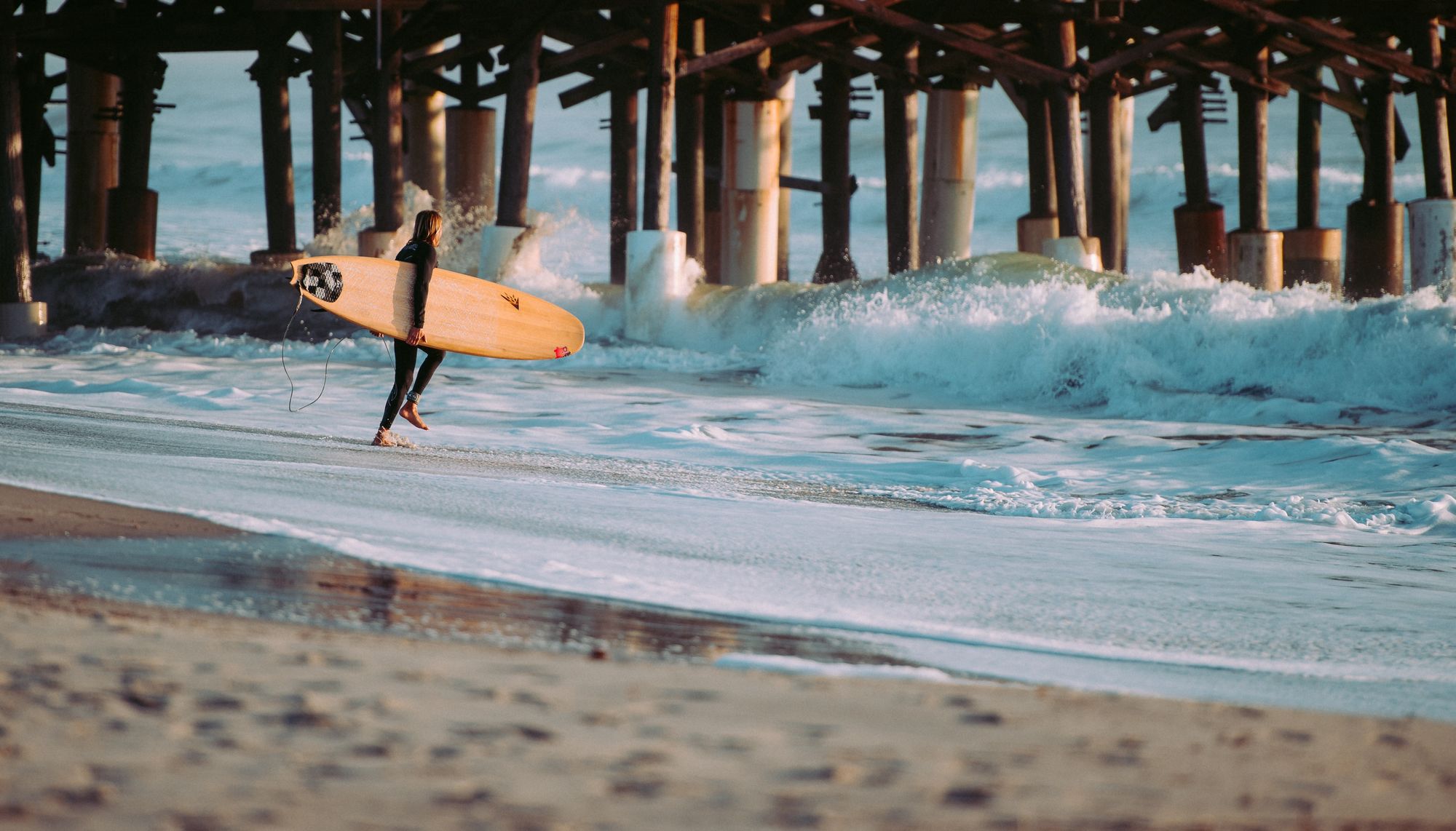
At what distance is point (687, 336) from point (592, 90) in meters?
4.75

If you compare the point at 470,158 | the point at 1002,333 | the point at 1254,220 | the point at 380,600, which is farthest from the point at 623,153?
the point at 380,600

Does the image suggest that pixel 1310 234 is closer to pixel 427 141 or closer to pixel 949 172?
pixel 949 172

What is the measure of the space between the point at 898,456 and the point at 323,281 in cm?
308

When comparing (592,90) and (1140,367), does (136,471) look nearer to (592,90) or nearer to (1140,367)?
(1140,367)

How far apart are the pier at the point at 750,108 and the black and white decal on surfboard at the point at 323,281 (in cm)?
457

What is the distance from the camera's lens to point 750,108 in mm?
14578

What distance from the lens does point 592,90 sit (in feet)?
53.4

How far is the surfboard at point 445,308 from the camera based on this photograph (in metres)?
7.35

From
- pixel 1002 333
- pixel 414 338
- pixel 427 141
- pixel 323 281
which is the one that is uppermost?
pixel 427 141

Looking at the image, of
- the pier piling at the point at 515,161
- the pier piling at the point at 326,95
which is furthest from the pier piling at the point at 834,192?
the pier piling at the point at 326,95

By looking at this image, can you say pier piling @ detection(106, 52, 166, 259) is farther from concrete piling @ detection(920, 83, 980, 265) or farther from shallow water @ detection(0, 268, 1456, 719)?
concrete piling @ detection(920, 83, 980, 265)

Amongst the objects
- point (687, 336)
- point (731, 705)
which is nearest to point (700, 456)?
point (731, 705)

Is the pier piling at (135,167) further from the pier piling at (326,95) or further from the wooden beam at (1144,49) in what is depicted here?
the wooden beam at (1144,49)

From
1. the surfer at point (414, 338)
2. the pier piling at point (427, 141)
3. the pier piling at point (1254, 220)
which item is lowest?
the surfer at point (414, 338)
